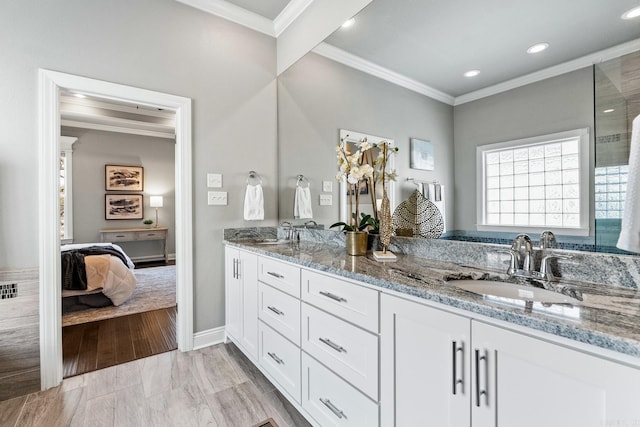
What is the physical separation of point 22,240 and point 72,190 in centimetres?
435

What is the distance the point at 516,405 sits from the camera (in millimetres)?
739

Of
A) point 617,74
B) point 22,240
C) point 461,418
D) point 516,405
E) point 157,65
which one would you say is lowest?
point 461,418

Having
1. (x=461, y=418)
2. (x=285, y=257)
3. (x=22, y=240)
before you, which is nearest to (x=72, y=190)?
(x=22, y=240)

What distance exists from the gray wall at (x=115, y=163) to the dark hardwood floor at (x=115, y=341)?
3.40 m

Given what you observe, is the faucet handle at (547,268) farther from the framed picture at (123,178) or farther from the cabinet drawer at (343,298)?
the framed picture at (123,178)

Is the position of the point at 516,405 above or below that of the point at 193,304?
above

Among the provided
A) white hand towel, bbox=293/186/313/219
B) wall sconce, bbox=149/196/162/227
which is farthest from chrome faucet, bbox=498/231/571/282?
wall sconce, bbox=149/196/162/227

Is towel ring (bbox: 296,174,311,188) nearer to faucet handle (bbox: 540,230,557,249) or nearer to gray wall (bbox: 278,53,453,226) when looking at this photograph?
gray wall (bbox: 278,53,453,226)

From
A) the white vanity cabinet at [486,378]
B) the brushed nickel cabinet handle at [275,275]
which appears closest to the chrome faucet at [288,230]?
the brushed nickel cabinet handle at [275,275]

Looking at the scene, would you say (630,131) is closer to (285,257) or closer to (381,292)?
(381,292)

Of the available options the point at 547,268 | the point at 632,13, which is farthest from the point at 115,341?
the point at 632,13

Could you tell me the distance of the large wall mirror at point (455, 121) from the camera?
38.1 inches

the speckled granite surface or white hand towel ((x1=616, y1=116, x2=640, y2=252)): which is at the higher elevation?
white hand towel ((x1=616, y1=116, x2=640, y2=252))

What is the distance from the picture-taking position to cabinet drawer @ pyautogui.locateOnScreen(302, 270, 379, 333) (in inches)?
44.2
